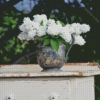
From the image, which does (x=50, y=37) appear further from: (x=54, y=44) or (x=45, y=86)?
(x=45, y=86)

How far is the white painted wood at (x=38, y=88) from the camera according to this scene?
1.15 meters

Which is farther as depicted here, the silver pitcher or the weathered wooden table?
the silver pitcher

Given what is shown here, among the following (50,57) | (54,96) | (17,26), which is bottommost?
(54,96)

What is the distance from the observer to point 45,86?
3.81 ft

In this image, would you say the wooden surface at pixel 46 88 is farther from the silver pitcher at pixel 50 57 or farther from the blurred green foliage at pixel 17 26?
the blurred green foliage at pixel 17 26

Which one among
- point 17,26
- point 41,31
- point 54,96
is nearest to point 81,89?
point 54,96

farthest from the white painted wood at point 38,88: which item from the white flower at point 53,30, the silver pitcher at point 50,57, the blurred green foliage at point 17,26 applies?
the blurred green foliage at point 17,26

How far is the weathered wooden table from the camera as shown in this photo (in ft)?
3.77

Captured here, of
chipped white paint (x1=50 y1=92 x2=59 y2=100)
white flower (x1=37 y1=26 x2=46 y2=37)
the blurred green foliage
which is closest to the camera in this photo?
chipped white paint (x1=50 y1=92 x2=59 y2=100)

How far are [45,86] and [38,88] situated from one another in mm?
38

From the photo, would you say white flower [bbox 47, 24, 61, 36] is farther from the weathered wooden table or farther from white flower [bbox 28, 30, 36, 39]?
the weathered wooden table

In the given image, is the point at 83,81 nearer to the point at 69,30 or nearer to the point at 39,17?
the point at 69,30

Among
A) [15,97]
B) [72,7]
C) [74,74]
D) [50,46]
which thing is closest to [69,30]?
[50,46]

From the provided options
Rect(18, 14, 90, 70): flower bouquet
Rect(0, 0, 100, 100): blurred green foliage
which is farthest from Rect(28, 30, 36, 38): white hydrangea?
Rect(0, 0, 100, 100): blurred green foliage
